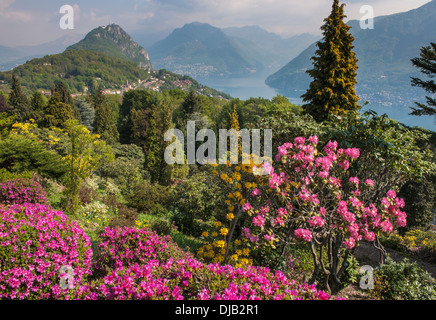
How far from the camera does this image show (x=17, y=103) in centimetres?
2831

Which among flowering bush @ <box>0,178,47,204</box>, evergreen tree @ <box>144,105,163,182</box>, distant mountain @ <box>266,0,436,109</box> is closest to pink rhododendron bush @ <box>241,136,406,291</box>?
flowering bush @ <box>0,178,47,204</box>

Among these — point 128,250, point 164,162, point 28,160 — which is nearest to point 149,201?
point 28,160

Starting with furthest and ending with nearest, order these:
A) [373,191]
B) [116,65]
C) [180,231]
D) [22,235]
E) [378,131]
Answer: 1. [116,65]
2. [180,231]
3. [373,191]
4. [378,131]
5. [22,235]

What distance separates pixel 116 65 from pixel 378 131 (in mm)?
170971

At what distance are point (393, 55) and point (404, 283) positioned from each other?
163586 millimetres

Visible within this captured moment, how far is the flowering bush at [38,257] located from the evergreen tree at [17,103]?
3092 centimetres

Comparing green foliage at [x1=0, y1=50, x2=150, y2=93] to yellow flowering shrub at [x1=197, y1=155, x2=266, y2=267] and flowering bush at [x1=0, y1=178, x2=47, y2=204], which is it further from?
yellow flowering shrub at [x1=197, y1=155, x2=266, y2=267]

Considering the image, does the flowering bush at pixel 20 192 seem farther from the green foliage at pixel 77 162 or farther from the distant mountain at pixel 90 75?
the distant mountain at pixel 90 75

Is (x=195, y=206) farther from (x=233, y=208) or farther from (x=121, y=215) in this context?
(x=233, y=208)

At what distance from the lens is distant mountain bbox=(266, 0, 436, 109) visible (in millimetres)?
106562

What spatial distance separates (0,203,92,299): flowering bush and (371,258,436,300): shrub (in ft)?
18.1

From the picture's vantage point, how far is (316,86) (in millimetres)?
11102
